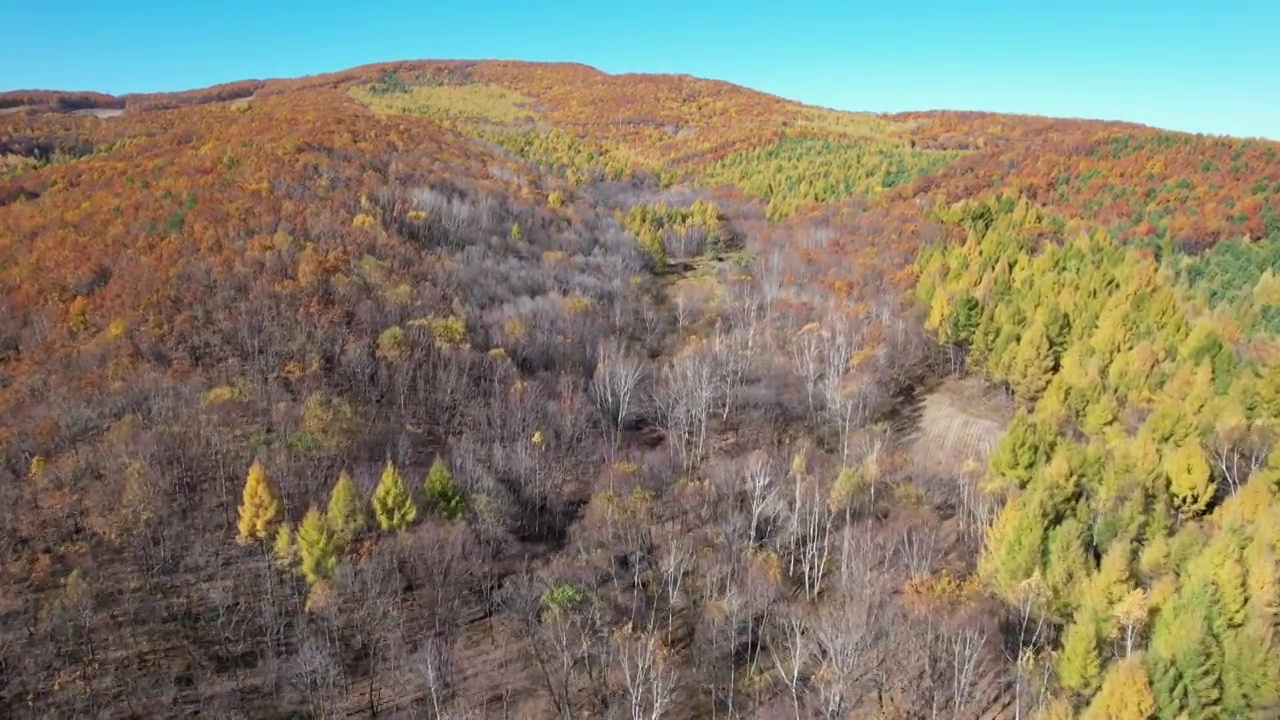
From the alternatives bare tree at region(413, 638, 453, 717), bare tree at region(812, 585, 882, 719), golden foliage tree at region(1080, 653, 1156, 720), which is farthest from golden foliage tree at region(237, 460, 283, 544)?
golden foliage tree at region(1080, 653, 1156, 720)

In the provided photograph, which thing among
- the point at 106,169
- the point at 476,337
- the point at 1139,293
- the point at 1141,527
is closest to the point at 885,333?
the point at 1139,293

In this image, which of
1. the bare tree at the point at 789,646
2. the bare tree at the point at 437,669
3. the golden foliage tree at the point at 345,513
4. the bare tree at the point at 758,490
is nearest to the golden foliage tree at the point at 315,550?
the golden foliage tree at the point at 345,513

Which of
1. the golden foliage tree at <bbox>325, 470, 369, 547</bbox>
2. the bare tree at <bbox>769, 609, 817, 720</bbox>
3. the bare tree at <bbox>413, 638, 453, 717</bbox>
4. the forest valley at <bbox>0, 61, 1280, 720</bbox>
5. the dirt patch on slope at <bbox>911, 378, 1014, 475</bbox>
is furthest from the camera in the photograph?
the dirt patch on slope at <bbox>911, 378, 1014, 475</bbox>

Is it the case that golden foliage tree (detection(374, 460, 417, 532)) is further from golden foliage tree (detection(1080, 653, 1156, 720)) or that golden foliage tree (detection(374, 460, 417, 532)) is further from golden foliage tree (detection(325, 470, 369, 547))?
golden foliage tree (detection(1080, 653, 1156, 720))

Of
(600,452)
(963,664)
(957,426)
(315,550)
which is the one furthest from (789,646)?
(957,426)

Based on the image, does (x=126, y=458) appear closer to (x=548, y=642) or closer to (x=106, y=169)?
(x=548, y=642)

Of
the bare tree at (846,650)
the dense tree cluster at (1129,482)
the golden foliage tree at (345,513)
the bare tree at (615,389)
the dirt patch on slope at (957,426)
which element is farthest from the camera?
the bare tree at (615,389)

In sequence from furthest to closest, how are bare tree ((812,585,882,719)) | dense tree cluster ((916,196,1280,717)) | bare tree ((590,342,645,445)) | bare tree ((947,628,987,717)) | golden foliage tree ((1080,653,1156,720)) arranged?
1. bare tree ((590,342,645,445))
2. bare tree ((812,585,882,719))
3. bare tree ((947,628,987,717))
4. dense tree cluster ((916,196,1280,717))
5. golden foliage tree ((1080,653,1156,720))

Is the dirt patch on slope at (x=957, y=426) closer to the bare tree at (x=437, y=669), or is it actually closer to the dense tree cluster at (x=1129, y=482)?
the dense tree cluster at (x=1129, y=482)
